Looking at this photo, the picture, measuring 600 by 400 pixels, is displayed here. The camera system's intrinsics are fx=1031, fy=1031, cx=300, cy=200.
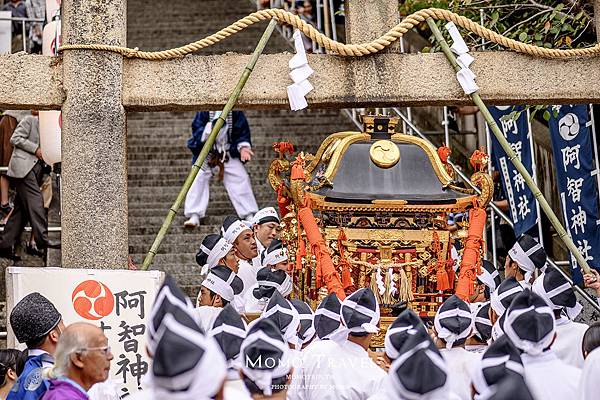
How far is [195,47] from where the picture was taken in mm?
7551

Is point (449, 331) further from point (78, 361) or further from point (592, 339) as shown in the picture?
point (78, 361)

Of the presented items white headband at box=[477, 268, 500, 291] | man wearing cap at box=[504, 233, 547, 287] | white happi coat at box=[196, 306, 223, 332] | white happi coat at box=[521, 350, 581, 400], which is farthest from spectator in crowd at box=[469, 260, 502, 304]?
white happi coat at box=[521, 350, 581, 400]

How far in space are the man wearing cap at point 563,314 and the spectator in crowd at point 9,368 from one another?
10.8 feet

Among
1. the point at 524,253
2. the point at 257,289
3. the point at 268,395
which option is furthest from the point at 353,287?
the point at 268,395

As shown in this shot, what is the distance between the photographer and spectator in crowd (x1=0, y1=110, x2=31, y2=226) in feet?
37.2

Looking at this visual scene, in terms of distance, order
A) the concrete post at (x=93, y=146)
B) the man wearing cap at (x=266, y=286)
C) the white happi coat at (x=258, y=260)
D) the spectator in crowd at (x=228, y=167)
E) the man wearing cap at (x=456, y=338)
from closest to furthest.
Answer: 1. the man wearing cap at (x=456, y=338)
2. the concrete post at (x=93, y=146)
3. the man wearing cap at (x=266, y=286)
4. the white happi coat at (x=258, y=260)
5. the spectator in crowd at (x=228, y=167)

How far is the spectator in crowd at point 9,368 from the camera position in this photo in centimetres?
619

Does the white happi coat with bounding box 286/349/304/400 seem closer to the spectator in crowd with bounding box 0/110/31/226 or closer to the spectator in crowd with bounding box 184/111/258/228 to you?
the spectator in crowd with bounding box 184/111/258/228

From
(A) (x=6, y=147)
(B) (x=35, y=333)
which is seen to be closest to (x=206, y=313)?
(B) (x=35, y=333)

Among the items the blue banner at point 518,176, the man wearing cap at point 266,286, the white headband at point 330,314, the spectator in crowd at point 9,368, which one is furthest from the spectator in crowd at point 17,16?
the white headband at point 330,314

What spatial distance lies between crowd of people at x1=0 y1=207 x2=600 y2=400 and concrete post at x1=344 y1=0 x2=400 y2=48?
6.66ft

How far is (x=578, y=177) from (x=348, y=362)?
426cm

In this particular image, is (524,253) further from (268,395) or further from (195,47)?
(268,395)

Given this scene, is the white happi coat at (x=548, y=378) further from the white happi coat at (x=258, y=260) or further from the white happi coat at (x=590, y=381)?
the white happi coat at (x=258, y=260)
